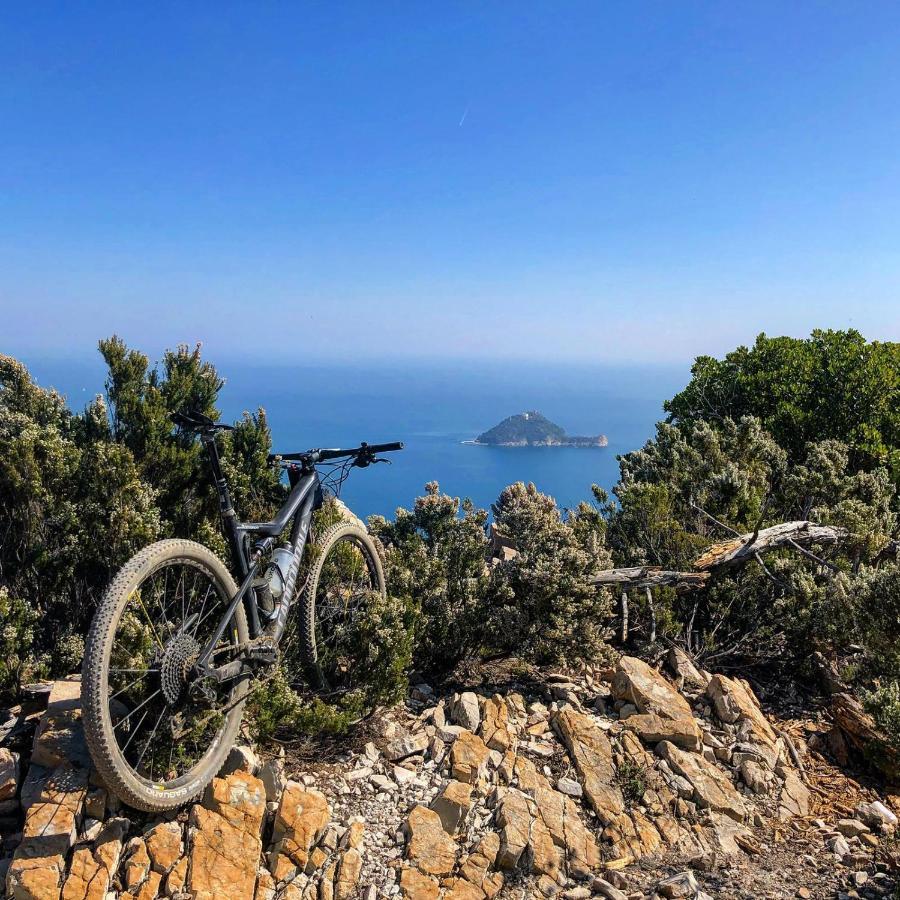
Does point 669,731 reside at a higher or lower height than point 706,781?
higher

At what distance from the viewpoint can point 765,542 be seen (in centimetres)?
752

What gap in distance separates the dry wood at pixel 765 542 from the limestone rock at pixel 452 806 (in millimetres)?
4288

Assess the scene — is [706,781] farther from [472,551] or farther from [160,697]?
[160,697]

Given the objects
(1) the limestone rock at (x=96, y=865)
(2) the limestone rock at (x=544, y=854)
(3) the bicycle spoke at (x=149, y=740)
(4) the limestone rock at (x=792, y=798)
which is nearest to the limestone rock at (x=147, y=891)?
(1) the limestone rock at (x=96, y=865)

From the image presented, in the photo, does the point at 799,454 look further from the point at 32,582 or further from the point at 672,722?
the point at 32,582

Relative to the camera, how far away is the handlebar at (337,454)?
5227mm

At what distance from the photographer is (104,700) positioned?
301 centimetres

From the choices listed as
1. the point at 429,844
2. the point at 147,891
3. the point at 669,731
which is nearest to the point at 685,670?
the point at 669,731

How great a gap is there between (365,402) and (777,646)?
69202 mm

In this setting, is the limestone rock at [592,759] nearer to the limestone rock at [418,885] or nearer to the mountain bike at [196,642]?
the limestone rock at [418,885]

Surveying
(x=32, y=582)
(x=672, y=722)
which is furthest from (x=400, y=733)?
(x=32, y=582)

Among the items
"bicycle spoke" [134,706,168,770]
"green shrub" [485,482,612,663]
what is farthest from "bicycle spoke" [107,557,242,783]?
"green shrub" [485,482,612,663]

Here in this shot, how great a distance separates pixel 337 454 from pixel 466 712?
7.37 feet

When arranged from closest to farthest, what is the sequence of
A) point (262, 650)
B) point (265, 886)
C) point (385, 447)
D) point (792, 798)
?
point (265, 886) → point (262, 650) → point (792, 798) → point (385, 447)
